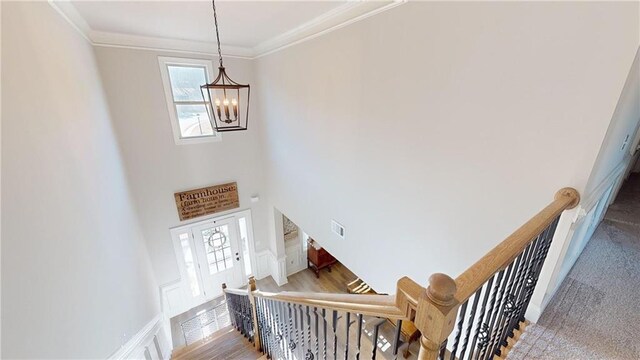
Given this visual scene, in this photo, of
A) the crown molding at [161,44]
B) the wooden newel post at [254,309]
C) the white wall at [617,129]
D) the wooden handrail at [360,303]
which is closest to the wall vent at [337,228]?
the wooden newel post at [254,309]

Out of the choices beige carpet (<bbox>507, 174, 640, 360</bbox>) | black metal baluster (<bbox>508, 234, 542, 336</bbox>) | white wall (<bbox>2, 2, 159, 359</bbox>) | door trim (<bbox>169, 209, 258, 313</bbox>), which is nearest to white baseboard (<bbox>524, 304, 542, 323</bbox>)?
beige carpet (<bbox>507, 174, 640, 360</bbox>)

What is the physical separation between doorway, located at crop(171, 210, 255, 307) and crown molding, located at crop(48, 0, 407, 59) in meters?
2.95

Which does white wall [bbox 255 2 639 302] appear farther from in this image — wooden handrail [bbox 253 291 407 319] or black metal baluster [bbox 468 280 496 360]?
wooden handrail [bbox 253 291 407 319]

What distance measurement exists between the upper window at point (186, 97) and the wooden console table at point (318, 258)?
3269mm

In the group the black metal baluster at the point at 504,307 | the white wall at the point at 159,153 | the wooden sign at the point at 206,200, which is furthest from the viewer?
the wooden sign at the point at 206,200

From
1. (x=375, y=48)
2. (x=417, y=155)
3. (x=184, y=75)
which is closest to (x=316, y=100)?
(x=375, y=48)

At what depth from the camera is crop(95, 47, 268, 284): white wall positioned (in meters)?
3.63

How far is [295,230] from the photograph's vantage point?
6.16 m

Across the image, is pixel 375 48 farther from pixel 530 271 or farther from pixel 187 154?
pixel 187 154

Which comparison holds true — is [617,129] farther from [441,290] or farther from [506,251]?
[441,290]

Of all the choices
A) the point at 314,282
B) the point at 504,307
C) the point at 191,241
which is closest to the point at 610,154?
the point at 504,307

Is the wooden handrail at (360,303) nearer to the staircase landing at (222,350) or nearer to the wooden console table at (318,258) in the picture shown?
the staircase landing at (222,350)

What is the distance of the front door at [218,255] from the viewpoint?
200 inches

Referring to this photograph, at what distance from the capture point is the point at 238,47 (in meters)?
4.18
